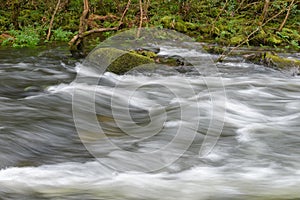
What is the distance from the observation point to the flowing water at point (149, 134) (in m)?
3.87

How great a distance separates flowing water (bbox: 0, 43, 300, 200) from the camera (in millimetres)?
3869

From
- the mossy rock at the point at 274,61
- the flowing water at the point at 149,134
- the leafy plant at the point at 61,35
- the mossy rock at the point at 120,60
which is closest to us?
the flowing water at the point at 149,134

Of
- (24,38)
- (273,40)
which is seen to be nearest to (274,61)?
(273,40)

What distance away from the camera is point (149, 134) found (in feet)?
18.1

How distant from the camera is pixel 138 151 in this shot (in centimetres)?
485

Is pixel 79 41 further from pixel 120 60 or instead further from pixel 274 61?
pixel 274 61

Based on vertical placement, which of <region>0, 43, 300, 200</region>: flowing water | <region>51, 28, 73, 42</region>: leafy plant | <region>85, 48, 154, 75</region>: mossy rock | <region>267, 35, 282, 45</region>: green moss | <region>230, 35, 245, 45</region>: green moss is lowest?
<region>0, 43, 300, 200</region>: flowing water

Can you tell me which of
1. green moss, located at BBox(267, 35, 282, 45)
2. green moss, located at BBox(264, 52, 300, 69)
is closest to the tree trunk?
green moss, located at BBox(264, 52, 300, 69)

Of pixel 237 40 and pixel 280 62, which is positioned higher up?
pixel 237 40

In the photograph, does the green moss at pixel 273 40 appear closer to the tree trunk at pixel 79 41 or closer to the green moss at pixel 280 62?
the green moss at pixel 280 62

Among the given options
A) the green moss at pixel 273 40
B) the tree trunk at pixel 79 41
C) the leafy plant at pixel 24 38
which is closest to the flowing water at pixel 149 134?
the tree trunk at pixel 79 41

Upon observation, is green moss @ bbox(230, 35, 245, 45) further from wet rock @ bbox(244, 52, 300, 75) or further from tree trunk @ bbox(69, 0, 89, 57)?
tree trunk @ bbox(69, 0, 89, 57)

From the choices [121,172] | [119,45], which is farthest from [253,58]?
[121,172]

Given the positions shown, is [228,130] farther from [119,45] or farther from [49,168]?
[119,45]
